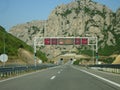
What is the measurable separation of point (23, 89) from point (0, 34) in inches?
3172

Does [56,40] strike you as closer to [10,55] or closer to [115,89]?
[10,55]

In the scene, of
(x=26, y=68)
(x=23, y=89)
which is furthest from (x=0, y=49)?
(x=23, y=89)

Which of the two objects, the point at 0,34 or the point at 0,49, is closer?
the point at 0,49

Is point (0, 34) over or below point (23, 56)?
over

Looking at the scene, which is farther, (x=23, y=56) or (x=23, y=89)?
(x=23, y=56)

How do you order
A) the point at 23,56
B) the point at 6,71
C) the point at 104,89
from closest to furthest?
the point at 104,89, the point at 6,71, the point at 23,56

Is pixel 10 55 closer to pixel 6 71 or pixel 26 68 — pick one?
pixel 26 68

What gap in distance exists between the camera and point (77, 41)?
65.9 meters

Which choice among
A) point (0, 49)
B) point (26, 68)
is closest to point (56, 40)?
point (0, 49)

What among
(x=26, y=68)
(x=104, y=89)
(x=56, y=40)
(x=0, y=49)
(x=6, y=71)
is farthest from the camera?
(x=0, y=49)

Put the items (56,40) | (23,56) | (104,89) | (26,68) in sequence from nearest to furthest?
(104,89) < (26,68) < (56,40) < (23,56)

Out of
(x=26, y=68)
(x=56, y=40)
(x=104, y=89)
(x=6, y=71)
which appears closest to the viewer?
(x=104, y=89)

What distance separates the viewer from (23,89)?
14.6 metres

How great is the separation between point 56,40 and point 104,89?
51133mm
